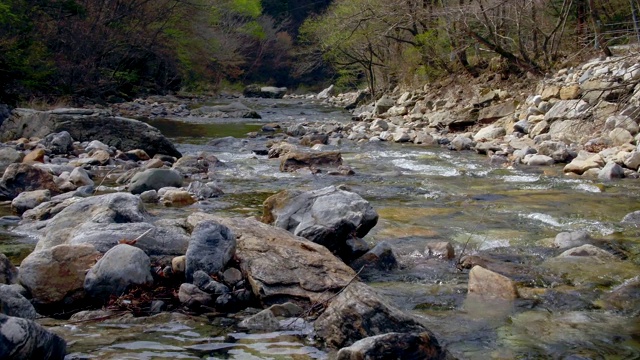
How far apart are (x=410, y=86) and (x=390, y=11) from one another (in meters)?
4.06

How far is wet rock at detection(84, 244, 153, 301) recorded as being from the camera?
4465 mm

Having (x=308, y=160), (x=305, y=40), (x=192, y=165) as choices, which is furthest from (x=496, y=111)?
(x=305, y=40)

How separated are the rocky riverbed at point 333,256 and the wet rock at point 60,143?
0.86m

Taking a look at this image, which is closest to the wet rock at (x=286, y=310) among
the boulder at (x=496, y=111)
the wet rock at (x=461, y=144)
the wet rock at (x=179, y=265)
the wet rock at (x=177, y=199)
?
the wet rock at (x=179, y=265)

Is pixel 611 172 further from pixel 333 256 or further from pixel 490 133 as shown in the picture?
pixel 333 256

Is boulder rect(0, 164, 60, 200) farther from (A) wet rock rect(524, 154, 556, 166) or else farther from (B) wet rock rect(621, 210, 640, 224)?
(A) wet rock rect(524, 154, 556, 166)

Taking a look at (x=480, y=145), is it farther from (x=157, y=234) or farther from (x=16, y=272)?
(x=16, y=272)

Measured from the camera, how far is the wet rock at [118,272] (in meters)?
4.46

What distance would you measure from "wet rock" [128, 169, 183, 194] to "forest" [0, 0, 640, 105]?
549cm

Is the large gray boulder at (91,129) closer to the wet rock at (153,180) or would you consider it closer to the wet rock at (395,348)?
the wet rock at (153,180)

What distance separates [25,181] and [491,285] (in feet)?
20.6

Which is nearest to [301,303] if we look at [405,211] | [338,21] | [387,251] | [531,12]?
[387,251]

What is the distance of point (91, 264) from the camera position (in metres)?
4.68

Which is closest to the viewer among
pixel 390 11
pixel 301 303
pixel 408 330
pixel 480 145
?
pixel 408 330
